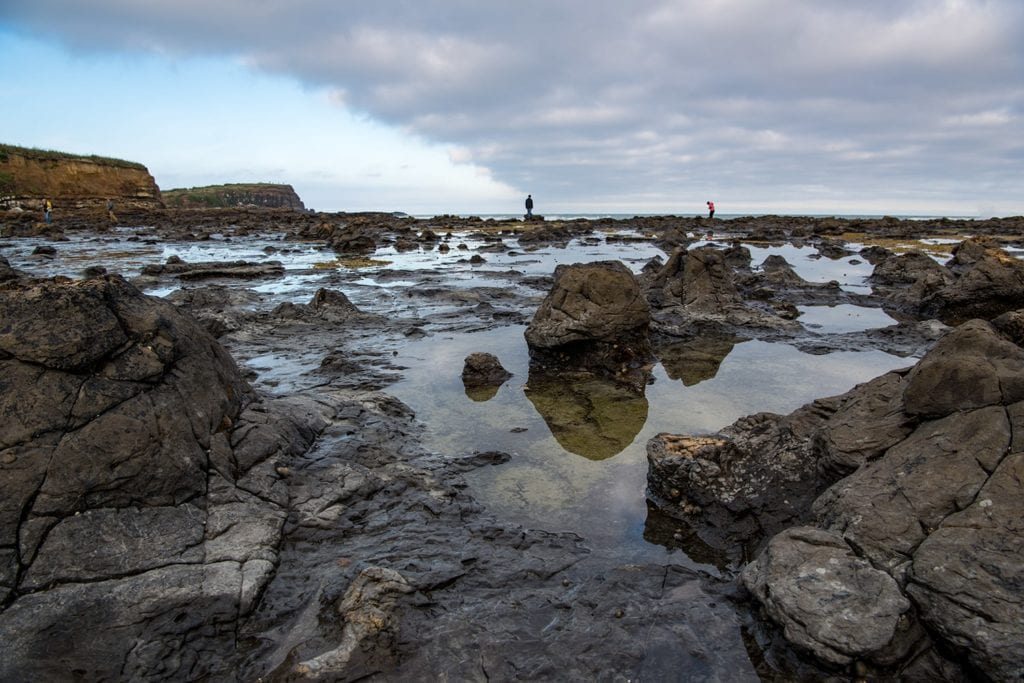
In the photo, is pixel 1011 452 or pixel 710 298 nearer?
pixel 1011 452

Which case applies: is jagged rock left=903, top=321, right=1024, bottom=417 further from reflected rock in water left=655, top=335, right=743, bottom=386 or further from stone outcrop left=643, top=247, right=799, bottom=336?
stone outcrop left=643, top=247, right=799, bottom=336

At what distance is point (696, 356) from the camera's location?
1268 cm

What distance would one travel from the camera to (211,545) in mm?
5070

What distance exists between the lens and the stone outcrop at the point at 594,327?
1120cm

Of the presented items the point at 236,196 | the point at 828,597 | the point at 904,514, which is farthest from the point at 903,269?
the point at 236,196

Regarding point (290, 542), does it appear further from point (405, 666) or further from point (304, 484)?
point (405, 666)

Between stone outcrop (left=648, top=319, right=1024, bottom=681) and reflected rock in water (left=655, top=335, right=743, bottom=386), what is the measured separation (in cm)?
486

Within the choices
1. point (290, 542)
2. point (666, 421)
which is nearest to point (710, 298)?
point (666, 421)

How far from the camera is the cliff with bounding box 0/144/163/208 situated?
56188mm

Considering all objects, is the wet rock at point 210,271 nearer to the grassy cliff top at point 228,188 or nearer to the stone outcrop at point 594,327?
the stone outcrop at point 594,327

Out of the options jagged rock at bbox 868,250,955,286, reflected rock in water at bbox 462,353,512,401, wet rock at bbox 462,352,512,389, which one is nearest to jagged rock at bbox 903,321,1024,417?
reflected rock in water at bbox 462,353,512,401

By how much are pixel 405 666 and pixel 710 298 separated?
45.2 feet

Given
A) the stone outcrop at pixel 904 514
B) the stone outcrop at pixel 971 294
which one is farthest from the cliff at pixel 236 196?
the stone outcrop at pixel 904 514

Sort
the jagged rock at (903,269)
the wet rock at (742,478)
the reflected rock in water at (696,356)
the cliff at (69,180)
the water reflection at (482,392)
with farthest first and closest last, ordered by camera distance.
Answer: the cliff at (69,180) < the jagged rock at (903,269) < the reflected rock in water at (696,356) < the water reflection at (482,392) < the wet rock at (742,478)
